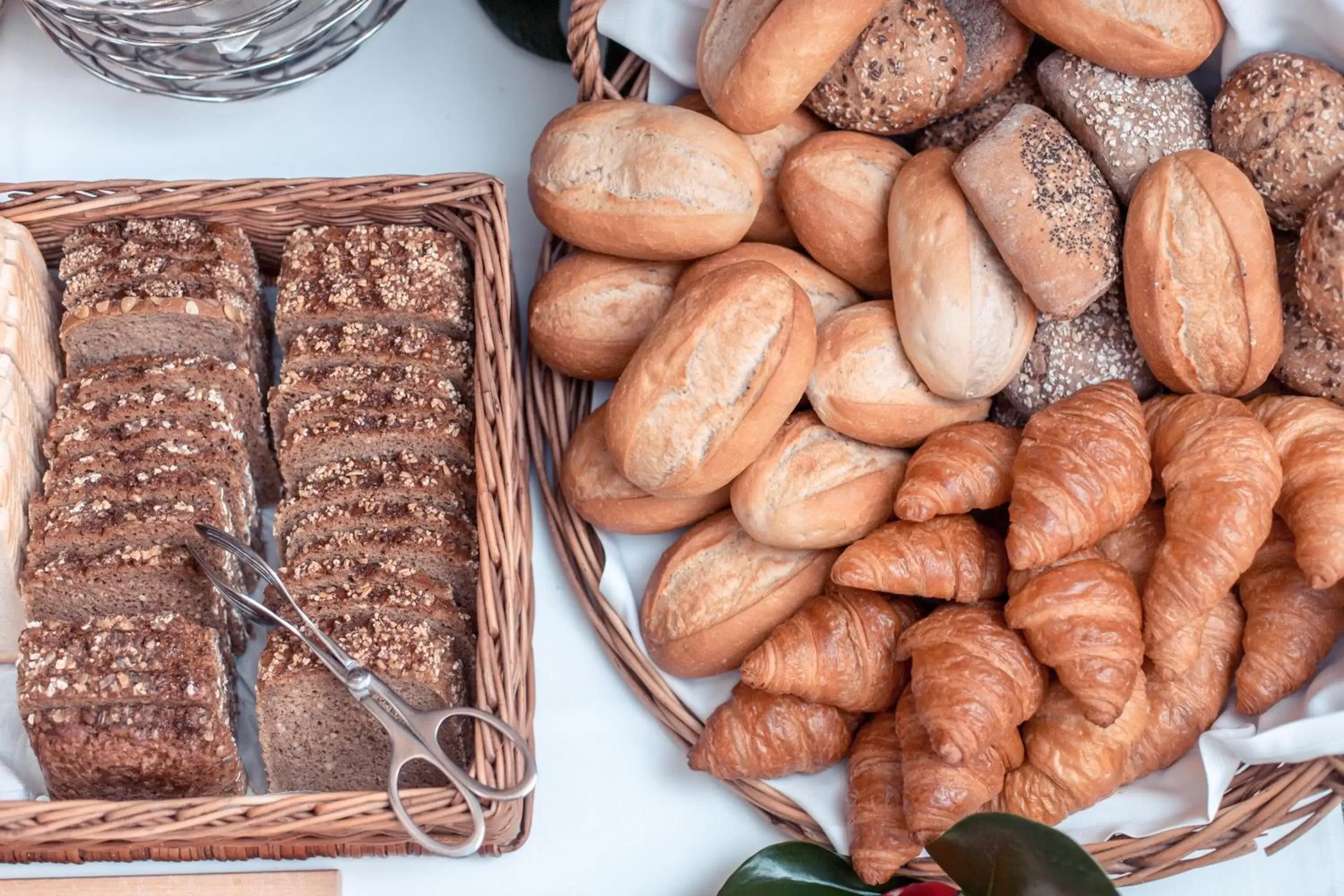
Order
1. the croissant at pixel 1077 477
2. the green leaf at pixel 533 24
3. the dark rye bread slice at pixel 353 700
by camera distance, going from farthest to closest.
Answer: the green leaf at pixel 533 24 < the dark rye bread slice at pixel 353 700 < the croissant at pixel 1077 477

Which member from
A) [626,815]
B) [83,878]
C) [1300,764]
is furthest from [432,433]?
[1300,764]

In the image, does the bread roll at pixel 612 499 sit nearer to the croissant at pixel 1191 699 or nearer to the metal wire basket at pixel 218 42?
the croissant at pixel 1191 699

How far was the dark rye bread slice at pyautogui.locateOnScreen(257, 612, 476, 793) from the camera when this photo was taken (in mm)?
1362

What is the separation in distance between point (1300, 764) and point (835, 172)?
0.81m

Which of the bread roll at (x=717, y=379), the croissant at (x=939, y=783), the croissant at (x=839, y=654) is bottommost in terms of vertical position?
the croissant at (x=939, y=783)

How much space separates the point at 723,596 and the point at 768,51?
0.60 metres

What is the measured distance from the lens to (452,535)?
147 centimetres

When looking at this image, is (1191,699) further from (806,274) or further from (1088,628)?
(806,274)

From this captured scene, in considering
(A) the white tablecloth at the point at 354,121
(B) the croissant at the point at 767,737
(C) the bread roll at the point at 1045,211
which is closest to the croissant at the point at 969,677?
(B) the croissant at the point at 767,737

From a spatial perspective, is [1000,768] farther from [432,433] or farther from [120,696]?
[120,696]

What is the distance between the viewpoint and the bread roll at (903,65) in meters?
1.42

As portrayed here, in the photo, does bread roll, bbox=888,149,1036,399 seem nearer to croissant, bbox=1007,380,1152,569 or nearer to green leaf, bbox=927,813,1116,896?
croissant, bbox=1007,380,1152,569

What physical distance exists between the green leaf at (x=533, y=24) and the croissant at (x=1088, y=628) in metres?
1.03

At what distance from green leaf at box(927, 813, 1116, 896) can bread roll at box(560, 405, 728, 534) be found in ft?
1.51
